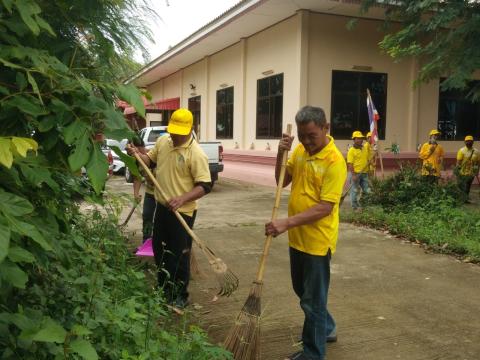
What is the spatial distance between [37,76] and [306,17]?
1304 centimetres

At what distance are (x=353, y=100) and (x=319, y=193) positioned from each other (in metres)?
12.2

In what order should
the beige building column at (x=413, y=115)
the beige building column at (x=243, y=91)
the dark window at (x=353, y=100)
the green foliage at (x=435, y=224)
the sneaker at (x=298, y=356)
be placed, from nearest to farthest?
1. the sneaker at (x=298, y=356)
2. the green foliage at (x=435, y=224)
3. the dark window at (x=353, y=100)
4. the beige building column at (x=413, y=115)
5. the beige building column at (x=243, y=91)

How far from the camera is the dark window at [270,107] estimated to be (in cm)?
1556

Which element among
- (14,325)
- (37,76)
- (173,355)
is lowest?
(173,355)

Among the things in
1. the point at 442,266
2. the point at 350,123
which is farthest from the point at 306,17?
the point at 442,266

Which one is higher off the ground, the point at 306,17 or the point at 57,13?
the point at 306,17

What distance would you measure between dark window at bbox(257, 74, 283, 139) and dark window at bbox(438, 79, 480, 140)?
5.18 meters

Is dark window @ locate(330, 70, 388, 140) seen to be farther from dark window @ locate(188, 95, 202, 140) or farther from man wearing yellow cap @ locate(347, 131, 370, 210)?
dark window @ locate(188, 95, 202, 140)

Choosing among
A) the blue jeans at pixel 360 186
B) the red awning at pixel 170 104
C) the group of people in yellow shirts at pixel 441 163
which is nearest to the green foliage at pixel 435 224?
the blue jeans at pixel 360 186

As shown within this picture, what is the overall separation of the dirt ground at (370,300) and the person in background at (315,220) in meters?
0.50

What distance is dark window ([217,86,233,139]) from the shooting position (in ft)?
63.9

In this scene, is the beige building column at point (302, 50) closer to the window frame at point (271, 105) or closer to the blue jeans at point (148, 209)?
the window frame at point (271, 105)

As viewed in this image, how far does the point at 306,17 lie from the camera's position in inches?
553

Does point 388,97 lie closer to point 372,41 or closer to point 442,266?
point 372,41
